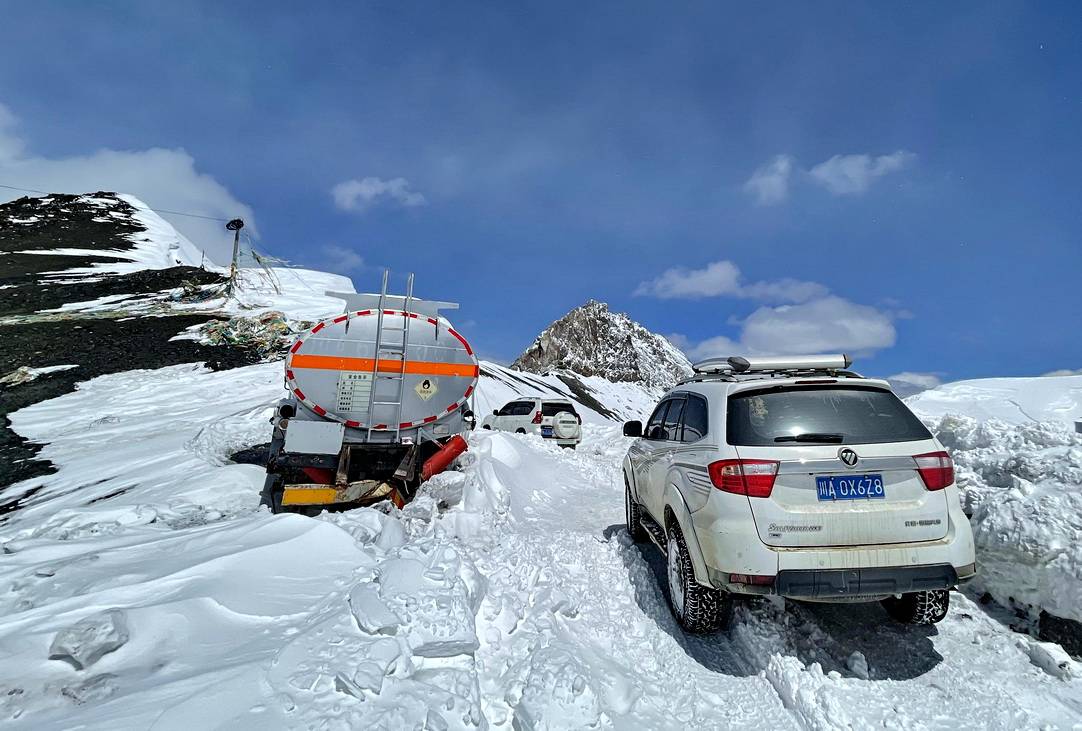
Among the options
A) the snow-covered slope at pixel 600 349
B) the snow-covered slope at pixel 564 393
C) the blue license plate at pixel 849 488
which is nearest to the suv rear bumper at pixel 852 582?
the blue license plate at pixel 849 488

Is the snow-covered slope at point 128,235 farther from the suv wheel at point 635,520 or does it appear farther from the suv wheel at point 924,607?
the suv wheel at point 924,607

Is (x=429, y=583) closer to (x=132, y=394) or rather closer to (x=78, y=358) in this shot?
(x=132, y=394)

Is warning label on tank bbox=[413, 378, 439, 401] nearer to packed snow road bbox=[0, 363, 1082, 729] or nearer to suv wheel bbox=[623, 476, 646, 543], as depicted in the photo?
packed snow road bbox=[0, 363, 1082, 729]

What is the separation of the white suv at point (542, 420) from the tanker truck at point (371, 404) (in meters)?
8.08

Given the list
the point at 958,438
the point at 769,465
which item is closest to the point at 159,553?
the point at 769,465

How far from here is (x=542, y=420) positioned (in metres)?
16.6

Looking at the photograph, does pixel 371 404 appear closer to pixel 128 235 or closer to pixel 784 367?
pixel 784 367

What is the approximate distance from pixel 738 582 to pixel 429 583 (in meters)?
2.06

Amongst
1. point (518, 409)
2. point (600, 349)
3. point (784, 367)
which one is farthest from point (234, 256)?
point (600, 349)

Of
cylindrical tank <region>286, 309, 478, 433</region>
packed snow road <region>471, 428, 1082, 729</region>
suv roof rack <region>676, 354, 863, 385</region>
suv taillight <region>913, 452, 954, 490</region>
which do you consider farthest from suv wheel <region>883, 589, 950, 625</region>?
cylindrical tank <region>286, 309, 478, 433</region>

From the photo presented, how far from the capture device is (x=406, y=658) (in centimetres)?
270

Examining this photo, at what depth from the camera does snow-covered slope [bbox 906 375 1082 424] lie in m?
9.02

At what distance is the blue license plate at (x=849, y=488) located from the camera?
318 centimetres

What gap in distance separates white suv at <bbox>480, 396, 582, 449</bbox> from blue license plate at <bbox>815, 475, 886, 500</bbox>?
1222 centimetres
